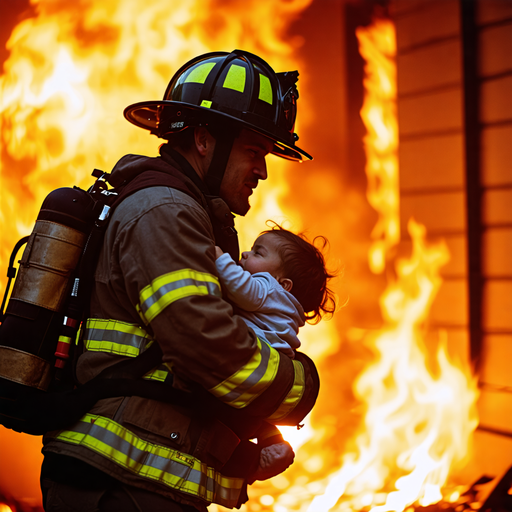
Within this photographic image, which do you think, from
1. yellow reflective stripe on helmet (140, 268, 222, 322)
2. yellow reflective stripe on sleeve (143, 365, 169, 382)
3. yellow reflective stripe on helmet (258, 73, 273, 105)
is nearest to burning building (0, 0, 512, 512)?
yellow reflective stripe on helmet (258, 73, 273, 105)

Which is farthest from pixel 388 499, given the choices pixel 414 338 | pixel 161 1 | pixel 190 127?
pixel 161 1

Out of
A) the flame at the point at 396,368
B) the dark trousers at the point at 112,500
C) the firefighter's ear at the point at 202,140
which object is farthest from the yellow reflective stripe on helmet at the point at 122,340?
the flame at the point at 396,368

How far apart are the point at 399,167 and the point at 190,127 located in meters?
3.54

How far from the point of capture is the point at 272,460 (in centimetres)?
190

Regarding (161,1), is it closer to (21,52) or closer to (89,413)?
(21,52)

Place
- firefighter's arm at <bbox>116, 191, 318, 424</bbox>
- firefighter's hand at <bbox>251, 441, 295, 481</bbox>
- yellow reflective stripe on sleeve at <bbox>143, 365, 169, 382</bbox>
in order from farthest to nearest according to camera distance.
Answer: firefighter's hand at <bbox>251, 441, 295, 481</bbox>
yellow reflective stripe on sleeve at <bbox>143, 365, 169, 382</bbox>
firefighter's arm at <bbox>116, 191, 318, 424</bbox>

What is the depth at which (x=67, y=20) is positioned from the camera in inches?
174

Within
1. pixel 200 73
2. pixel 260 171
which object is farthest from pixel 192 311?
pixel 200 73

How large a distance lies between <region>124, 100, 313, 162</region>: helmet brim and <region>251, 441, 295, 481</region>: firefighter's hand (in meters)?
1.16

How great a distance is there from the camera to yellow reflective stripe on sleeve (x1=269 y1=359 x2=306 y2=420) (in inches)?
65.5

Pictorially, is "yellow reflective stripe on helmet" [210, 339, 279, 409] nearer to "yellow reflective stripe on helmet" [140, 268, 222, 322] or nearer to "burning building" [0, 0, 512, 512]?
"yellow reflective stripe on helmet" [140, 268, 222, 322]

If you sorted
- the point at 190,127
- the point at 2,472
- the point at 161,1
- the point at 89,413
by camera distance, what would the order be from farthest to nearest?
the point at 161,1 < the point at 2,472 < the point at 190,127 < the point at 89,413

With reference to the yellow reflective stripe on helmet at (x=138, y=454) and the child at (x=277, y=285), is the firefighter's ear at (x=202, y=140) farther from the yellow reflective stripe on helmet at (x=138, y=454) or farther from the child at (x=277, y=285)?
the yellow reflective stripe on helmet at (x=138, y=454)

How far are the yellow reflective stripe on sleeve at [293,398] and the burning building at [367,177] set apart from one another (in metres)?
2.77
